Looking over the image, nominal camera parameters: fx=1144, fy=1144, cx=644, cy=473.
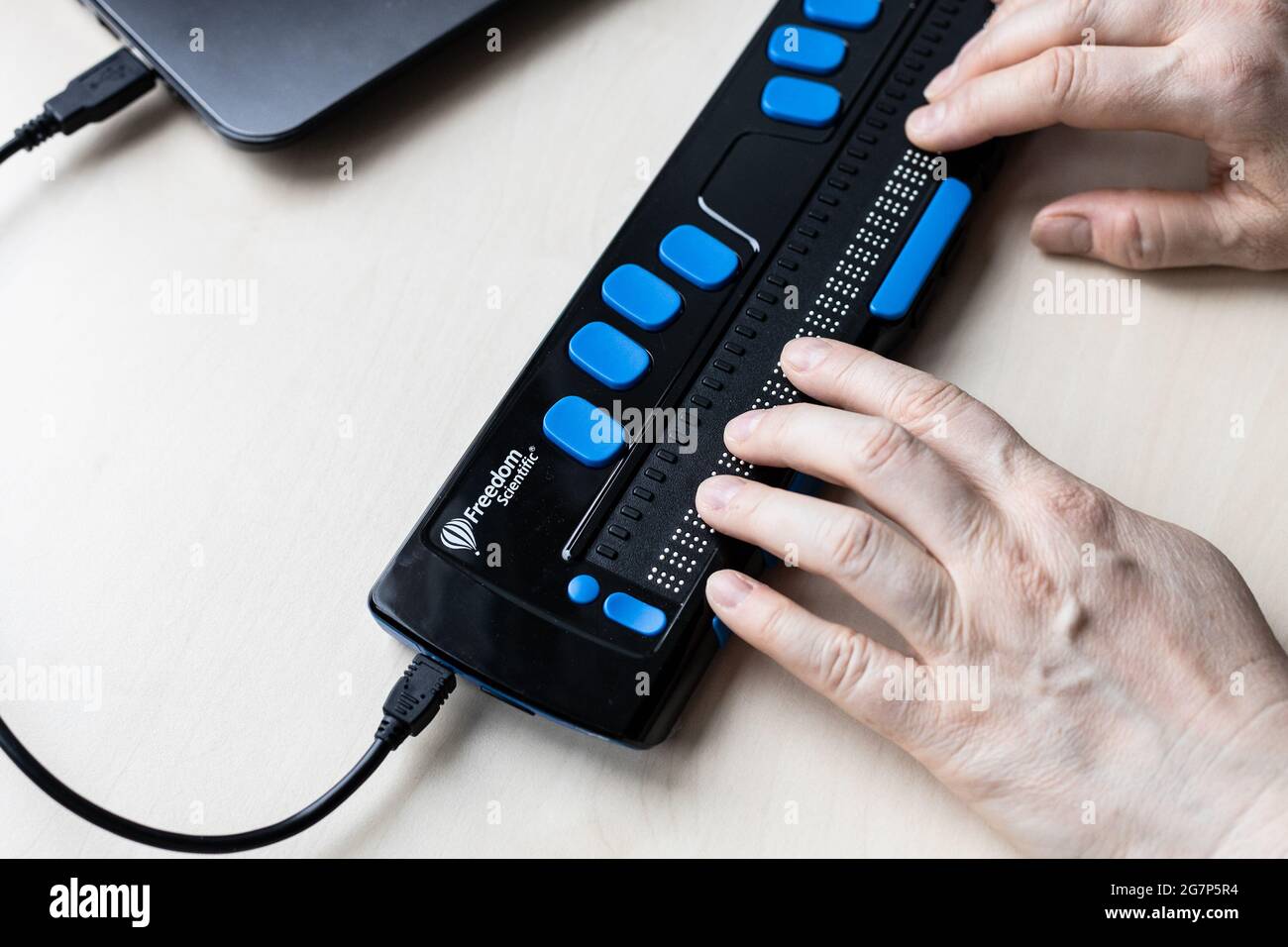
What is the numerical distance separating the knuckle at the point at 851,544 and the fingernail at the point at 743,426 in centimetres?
7

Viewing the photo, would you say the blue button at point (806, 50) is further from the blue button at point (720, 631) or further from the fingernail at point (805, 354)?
the blue button at point (720, 631)

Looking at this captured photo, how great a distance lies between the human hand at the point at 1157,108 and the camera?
662 mm

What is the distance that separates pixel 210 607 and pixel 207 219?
248 millimetres

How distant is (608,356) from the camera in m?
0.63

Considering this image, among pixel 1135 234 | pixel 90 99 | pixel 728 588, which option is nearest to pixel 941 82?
pixel 1135 234

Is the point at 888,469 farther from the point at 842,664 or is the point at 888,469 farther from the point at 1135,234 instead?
the point at 1135,234

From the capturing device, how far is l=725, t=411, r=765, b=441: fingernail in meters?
0.60

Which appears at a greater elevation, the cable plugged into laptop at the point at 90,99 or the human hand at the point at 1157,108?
the cable plugged into laptop at the point at 90,99

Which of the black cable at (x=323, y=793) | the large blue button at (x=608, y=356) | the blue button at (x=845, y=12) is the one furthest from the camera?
the blue button at (x=845, y=12)

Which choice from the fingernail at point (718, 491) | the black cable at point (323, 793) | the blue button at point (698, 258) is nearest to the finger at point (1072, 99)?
the blue button at point (698, 258)

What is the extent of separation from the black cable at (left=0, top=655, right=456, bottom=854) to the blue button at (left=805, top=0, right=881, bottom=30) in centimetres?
47

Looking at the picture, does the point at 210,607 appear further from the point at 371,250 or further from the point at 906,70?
the point at 906,70

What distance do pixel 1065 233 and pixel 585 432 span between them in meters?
0.32
